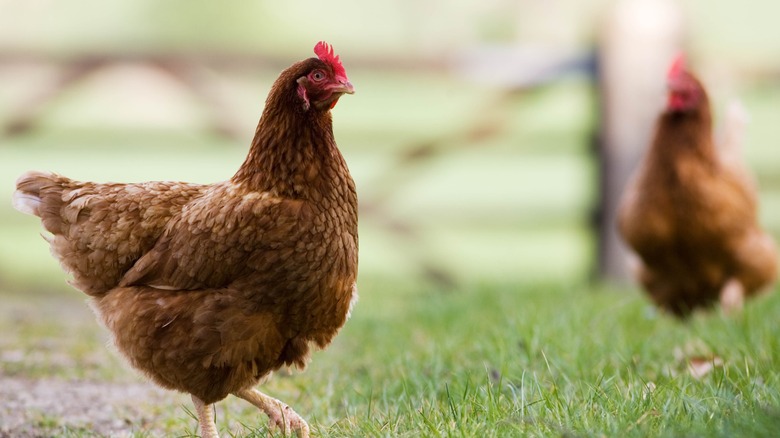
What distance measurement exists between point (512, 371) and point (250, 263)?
117 centimetres

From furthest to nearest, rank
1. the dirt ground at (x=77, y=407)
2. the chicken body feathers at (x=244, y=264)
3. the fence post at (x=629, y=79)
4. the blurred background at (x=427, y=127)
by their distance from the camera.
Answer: the blurred background at (x=427, y=127), the fence post at (x=629, y=79), the dirt ground at (x=77, y=407), the chicken body feathers at (x=244, y=264)

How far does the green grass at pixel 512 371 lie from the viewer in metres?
2.50

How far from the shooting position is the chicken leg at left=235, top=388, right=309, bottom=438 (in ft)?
9.20

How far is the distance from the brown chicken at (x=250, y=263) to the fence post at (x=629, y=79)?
441 centimetres

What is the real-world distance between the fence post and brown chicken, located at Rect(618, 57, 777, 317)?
1880mm

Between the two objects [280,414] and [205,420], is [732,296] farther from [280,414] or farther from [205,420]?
[205,420]

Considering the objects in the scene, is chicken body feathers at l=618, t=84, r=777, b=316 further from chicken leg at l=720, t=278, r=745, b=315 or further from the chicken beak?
the chicken beak

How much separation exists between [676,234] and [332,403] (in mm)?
2228

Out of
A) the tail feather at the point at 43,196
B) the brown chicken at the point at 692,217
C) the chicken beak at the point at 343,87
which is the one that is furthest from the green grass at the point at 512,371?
the chicken beak at the point at 343,87

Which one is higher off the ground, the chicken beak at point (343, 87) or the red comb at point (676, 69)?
the chicken beak at point (343, 87)

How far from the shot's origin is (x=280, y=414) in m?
2.88

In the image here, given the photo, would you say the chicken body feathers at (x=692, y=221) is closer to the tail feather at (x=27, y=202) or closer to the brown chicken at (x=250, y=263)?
the brown chicken at (x=250, y=263)

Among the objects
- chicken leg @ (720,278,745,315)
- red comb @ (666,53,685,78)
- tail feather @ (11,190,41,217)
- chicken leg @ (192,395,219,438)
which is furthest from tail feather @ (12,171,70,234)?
chicken leg @ (720,278,745,315)

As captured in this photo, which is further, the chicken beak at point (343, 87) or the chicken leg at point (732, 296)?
the chicken leg at point (732, 296)
